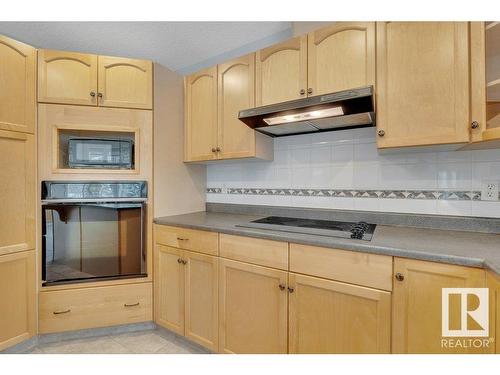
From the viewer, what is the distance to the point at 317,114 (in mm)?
1481

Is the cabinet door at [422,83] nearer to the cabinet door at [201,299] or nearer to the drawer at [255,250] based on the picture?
the drawer at [255,250]

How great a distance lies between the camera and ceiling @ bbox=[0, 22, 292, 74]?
6.61 ft

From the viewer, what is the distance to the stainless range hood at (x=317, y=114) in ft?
4.24

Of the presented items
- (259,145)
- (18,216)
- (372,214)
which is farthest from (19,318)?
(372,214)

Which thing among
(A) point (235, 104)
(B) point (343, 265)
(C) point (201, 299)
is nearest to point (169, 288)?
(C) point (201, 299)

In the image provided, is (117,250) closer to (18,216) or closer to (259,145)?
(18,216)

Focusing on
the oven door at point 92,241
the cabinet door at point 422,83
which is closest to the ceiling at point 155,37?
the cabinet door at point 422,83

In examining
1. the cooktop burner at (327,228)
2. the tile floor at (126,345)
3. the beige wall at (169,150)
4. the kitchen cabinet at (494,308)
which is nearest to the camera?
the kitchen cabinet at (494,308)

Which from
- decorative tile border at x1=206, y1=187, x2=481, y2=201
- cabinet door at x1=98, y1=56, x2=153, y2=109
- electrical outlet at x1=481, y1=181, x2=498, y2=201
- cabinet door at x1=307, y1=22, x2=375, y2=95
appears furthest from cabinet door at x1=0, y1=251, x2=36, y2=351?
electrical outlet at x1=481, y1=181, x2=498, y2=201

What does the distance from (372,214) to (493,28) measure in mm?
1052

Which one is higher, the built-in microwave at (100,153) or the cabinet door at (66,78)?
the cabinet door at (66,78)

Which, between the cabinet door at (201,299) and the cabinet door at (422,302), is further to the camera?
the cabinet door at (201,299)

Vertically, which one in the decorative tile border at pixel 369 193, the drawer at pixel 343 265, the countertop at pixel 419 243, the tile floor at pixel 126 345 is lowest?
the tile floor at pixel 126 345

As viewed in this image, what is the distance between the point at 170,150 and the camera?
204 centimetres
